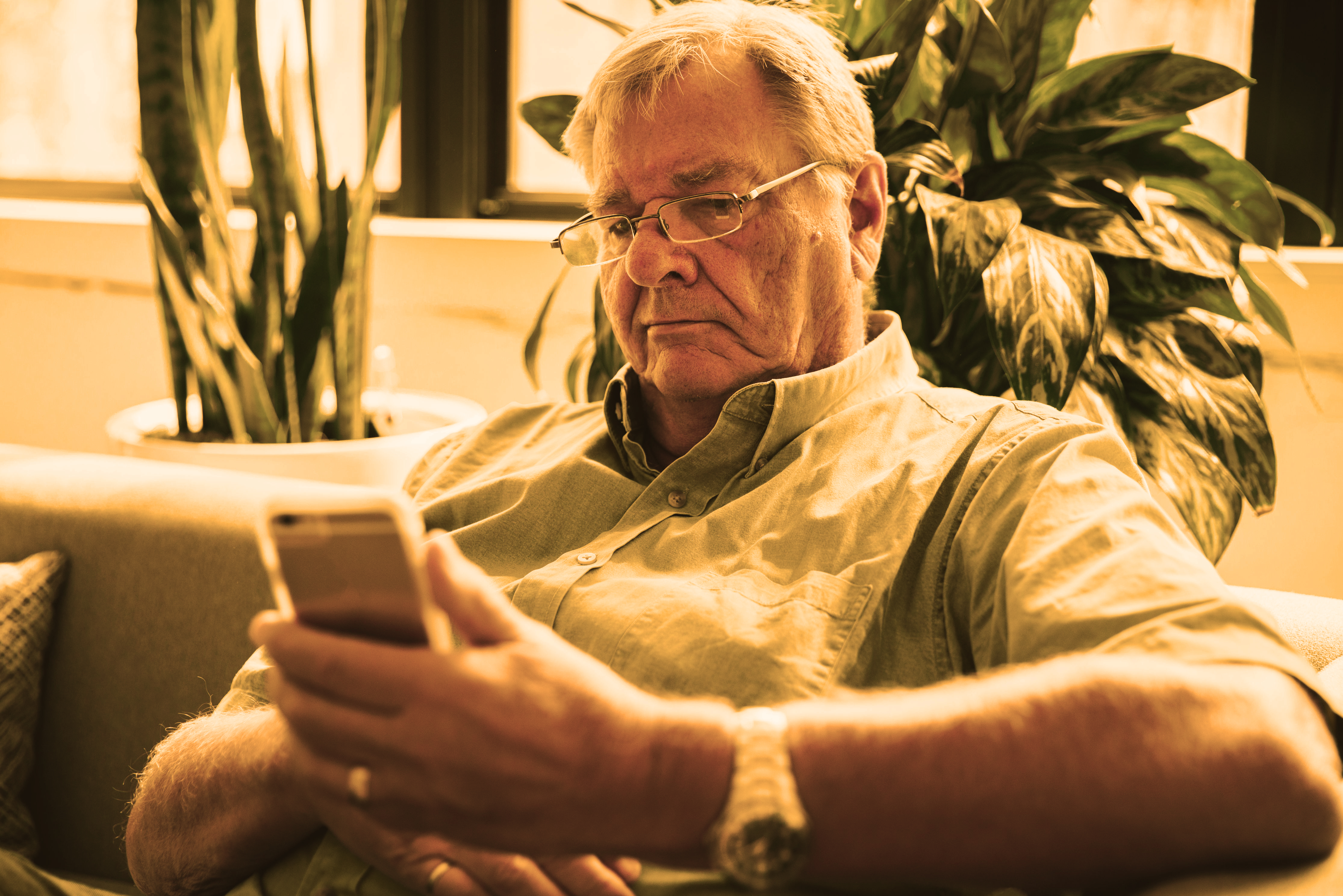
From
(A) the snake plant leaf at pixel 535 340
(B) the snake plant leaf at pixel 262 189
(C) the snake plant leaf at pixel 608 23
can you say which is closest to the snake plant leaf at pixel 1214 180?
(C) the snake plant leaf at pixel 608 23

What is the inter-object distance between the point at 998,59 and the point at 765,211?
48 centimetres

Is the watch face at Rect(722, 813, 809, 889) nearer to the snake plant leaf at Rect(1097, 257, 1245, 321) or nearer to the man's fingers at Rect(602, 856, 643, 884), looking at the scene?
the man's fingers at Rect(602, 856, 643, 884)

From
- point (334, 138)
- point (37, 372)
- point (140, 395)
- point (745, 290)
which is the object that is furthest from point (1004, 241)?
point (37, 372)

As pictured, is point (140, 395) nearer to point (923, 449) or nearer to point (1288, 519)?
point (923, 449)

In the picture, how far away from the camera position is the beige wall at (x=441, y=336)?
2004mm

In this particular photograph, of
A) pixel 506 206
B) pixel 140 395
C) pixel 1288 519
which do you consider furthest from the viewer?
pixel 140 395

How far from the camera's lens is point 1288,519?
2033 millimetres

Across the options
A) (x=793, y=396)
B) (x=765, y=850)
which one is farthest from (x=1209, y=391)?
(x=765, y=850)

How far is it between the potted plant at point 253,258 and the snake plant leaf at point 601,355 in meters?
0.39

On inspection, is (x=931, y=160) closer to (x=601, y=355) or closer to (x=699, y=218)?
(x=699, y=218)

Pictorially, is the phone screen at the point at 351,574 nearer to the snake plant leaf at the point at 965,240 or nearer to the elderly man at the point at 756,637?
the elderly man at the point at 756,637

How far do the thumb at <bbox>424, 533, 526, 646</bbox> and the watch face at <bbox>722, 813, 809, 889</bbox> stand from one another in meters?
0.17

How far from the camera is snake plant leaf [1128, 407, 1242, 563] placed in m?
1.43

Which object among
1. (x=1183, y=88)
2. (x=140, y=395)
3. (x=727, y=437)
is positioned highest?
(x=1183, y=88)
